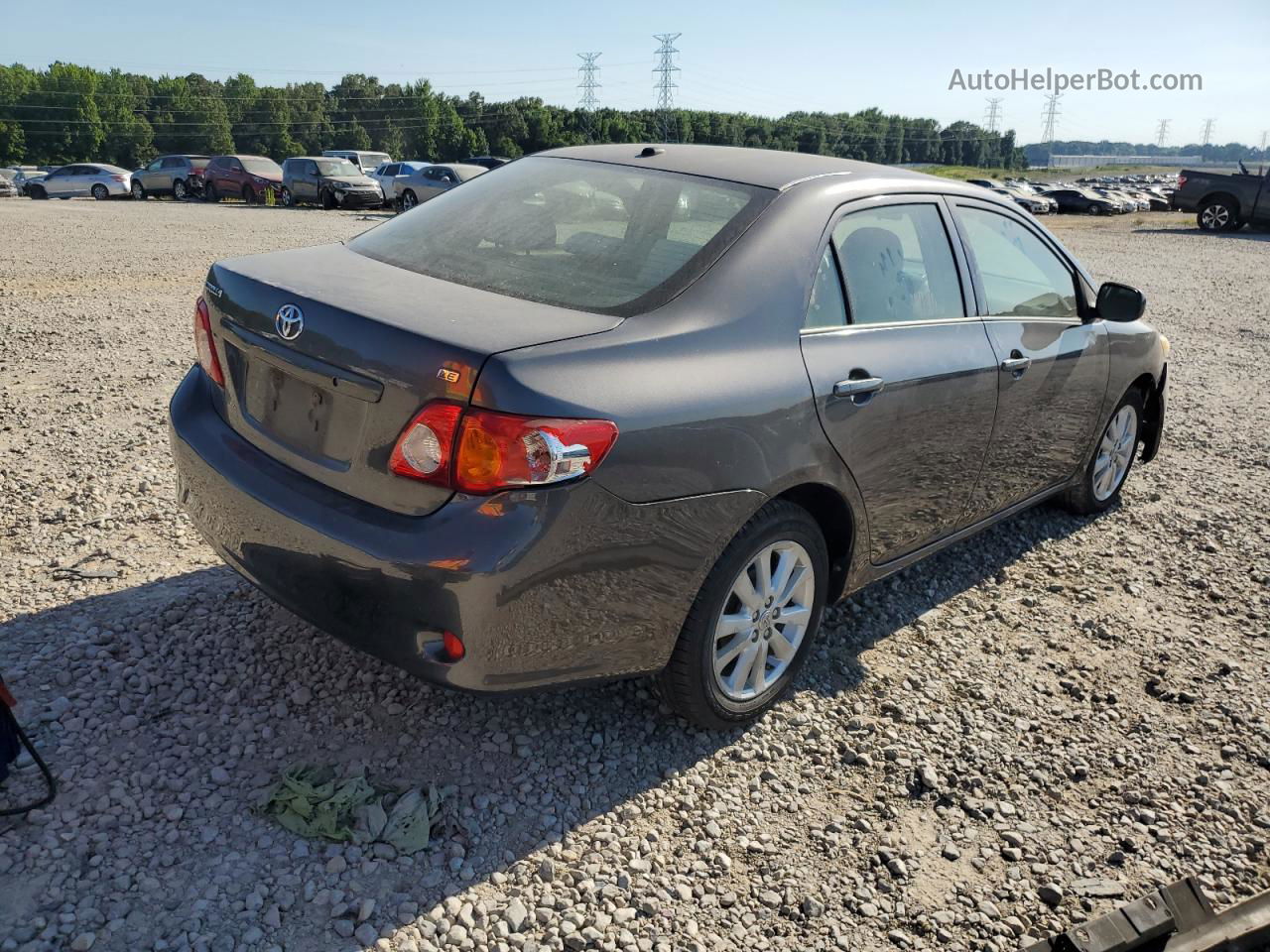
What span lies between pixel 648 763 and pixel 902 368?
4.95 feet

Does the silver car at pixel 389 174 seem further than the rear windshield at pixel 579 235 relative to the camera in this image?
Yes

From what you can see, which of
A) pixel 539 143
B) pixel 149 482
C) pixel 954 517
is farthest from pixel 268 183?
pixel 539 143

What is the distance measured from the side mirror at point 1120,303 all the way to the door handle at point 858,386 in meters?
1.86

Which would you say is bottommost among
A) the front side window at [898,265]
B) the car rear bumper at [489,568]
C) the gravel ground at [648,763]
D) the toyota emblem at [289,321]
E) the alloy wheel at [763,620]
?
the gravel ground at [648,763]

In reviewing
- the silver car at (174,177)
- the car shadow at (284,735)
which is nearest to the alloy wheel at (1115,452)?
the car shadow at (284,735)

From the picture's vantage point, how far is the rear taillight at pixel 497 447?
2348mm

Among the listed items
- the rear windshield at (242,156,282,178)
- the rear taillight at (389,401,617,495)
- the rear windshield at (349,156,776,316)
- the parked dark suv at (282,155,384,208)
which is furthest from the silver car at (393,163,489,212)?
the rear taillight at (389,401,617,495)

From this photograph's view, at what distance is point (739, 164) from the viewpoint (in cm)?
346

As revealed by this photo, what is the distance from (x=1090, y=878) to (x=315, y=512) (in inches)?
89.6

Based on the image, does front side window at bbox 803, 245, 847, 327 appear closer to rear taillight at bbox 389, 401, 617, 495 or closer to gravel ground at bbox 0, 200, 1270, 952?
rear taillight at bbox 389, 401, 617, 495

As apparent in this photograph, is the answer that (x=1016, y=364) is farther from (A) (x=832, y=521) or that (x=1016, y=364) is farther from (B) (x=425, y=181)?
(B) (x=425, y=181)

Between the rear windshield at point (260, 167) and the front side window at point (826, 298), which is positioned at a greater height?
the rear windshield at point (260, 167)

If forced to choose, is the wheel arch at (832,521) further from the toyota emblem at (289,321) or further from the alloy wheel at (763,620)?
the toyota emblem at (289,321)

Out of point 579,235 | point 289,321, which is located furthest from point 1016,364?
point 289,321
